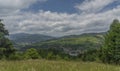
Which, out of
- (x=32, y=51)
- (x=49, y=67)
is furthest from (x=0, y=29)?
(x=49, y=67)

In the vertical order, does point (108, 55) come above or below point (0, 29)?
below

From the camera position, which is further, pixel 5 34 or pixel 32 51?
pixel 32 51

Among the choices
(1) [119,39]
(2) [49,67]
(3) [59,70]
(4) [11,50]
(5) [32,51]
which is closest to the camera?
(3) [59,70]

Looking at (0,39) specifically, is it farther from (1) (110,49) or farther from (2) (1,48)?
(1) (110,49)

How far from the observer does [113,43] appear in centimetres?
6938

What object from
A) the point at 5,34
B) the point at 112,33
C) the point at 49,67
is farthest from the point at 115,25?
the point at 49,67

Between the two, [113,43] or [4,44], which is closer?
[113,43]

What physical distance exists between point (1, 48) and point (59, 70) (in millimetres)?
63553

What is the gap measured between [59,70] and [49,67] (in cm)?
67

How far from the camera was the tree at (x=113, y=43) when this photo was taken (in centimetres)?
6823

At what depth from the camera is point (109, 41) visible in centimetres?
7069

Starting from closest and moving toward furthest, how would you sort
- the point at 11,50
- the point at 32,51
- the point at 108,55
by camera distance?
the point at 108,55
the point at 11,50
the point at 32,51

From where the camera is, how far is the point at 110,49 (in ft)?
235

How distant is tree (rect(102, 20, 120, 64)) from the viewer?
6823 centimetres
